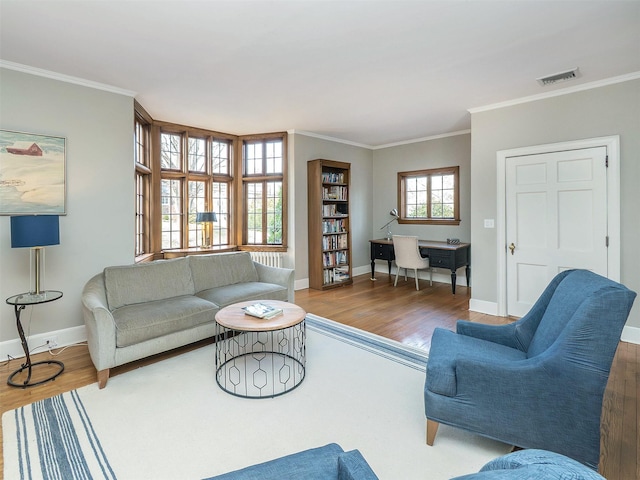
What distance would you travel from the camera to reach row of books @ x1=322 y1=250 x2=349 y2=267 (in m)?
5.88

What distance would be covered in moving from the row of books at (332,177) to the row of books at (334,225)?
701 millimetres

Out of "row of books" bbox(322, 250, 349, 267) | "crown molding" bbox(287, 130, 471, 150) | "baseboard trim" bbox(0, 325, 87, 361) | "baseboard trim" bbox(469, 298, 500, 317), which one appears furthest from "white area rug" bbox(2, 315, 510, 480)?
"crown molding" bbox(287, 130, 471, 150)

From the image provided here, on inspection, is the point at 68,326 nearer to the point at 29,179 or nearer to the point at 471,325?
the point at 29,179

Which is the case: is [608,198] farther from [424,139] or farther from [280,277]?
[280,277]

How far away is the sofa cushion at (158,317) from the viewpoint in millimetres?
2702

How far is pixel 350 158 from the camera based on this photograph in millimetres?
6633

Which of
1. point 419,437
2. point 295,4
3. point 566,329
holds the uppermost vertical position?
point 295,4

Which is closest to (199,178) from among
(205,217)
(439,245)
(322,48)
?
(205,217)

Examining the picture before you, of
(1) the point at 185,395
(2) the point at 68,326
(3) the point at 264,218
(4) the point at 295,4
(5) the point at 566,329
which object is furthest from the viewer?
(3) the point at 264,218

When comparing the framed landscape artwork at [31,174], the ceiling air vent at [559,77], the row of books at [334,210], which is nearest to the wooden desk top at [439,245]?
the row of books at [334,210]

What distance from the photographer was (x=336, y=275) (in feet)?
19.8

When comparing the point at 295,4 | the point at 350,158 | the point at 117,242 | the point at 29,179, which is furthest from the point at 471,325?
the point at 350,158

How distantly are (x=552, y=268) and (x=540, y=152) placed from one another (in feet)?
4.46

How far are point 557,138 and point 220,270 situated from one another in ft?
13.7
